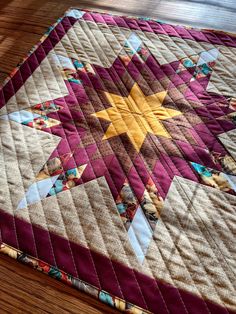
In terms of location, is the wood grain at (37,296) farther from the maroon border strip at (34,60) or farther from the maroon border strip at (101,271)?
the maroon border strip at (34,60)

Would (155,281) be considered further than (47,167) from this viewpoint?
No

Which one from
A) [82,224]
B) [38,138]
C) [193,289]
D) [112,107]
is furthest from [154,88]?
[193,289]

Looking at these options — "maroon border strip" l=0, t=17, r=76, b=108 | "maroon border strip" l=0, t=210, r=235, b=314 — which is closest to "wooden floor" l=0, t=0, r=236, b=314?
"maroon border strip" l=0, t=17, r=76, b=108

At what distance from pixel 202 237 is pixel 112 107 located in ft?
1.48

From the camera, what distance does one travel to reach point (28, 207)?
0.79 m

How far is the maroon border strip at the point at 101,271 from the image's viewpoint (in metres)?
0.65

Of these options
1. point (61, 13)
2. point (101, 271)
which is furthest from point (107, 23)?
point (101, 271)

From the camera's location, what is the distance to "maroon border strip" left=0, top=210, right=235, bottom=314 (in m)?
0.65

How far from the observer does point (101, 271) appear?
2.28 feet

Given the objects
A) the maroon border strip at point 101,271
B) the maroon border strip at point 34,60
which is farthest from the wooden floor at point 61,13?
the maroon border strip at point 101,271

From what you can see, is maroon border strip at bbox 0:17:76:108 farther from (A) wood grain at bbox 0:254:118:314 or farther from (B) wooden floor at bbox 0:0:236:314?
(A) wood grain at bbox 0:254:118:314

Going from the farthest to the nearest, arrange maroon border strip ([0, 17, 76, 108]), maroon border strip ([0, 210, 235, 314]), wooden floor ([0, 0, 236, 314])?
1. wooden floor ([0, 0, 236, 314])
2. maroon border strip ([0, 17, 76, 108])
3. maroon border strip ([0, 210, 235, 314])

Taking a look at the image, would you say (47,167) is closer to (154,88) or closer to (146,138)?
(146,138)

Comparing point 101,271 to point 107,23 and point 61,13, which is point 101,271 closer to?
point 107,23
